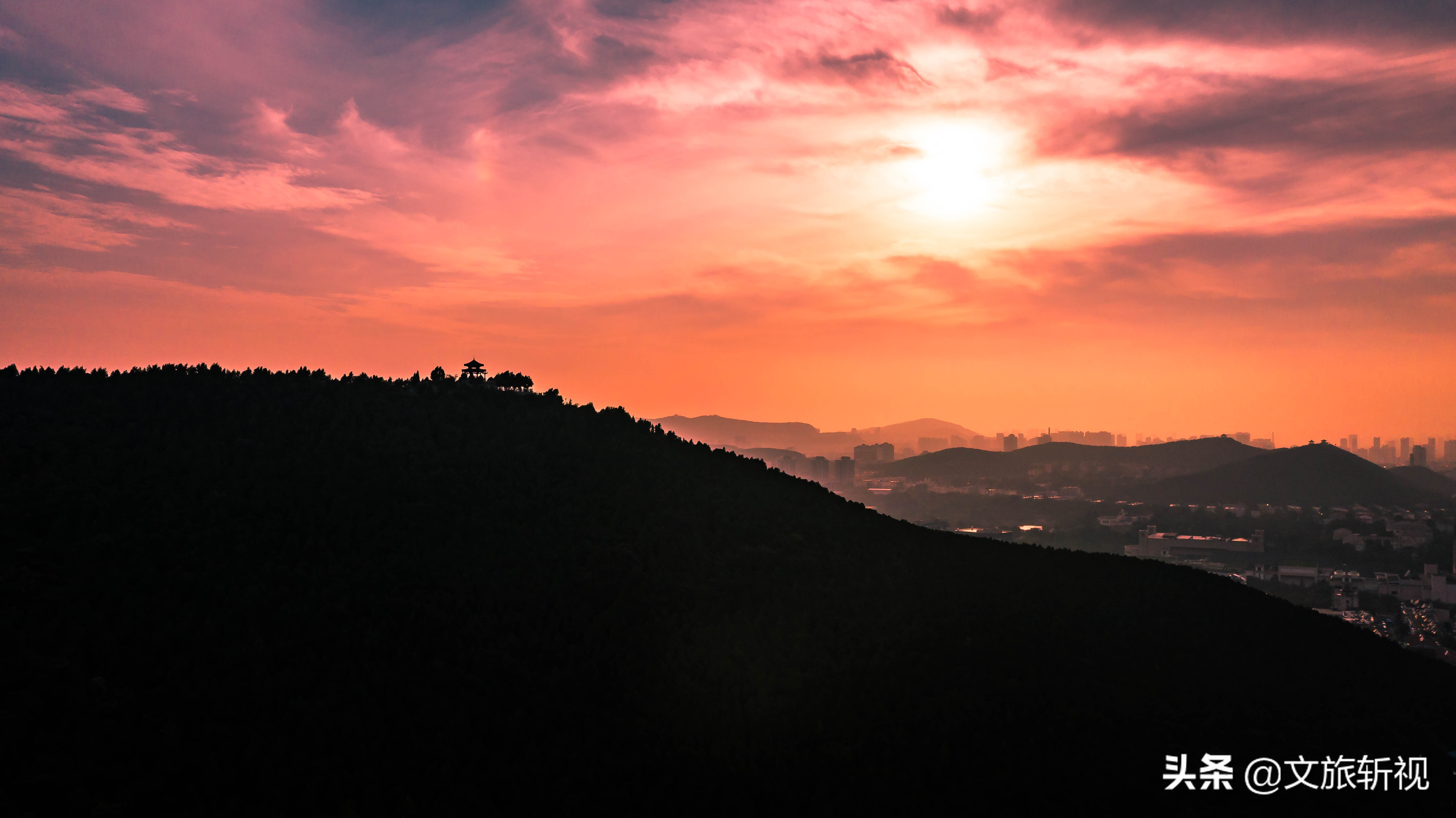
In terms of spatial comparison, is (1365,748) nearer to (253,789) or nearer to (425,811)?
(425,811)

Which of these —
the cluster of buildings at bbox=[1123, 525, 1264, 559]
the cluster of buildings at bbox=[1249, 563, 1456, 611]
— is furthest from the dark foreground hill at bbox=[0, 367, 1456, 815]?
the cluster of buildings at bbox=[1123, 525, 1264, 559]

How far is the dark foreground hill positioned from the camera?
29047mm

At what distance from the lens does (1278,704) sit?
4609 centimetres

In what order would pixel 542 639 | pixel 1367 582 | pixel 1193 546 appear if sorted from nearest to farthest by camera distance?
pixel 542 639 → pixel 1367 582 → pixel 1193 546

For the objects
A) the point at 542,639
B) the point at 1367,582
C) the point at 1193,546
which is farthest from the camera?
the point at 1193,546

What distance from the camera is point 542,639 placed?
37969 millimetres

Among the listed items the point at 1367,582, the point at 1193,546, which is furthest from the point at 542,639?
the point at 1193,546

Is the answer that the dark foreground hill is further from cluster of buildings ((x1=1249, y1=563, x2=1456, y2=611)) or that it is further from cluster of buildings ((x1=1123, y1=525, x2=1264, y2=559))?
cluster of buildings ((x1=1123, y1=525, x2=1264, y2=559))

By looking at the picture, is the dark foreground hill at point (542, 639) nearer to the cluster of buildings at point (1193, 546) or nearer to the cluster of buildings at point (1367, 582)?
the cluster of buildings at point (1367, 582)

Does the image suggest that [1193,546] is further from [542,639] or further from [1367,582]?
[542,639]

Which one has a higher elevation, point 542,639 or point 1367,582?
point 542,639

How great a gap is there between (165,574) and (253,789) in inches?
493

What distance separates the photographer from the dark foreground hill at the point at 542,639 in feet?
95.3

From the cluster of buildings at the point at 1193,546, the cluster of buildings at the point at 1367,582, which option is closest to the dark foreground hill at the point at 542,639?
the cluster of buildings at the point at 1367,582
